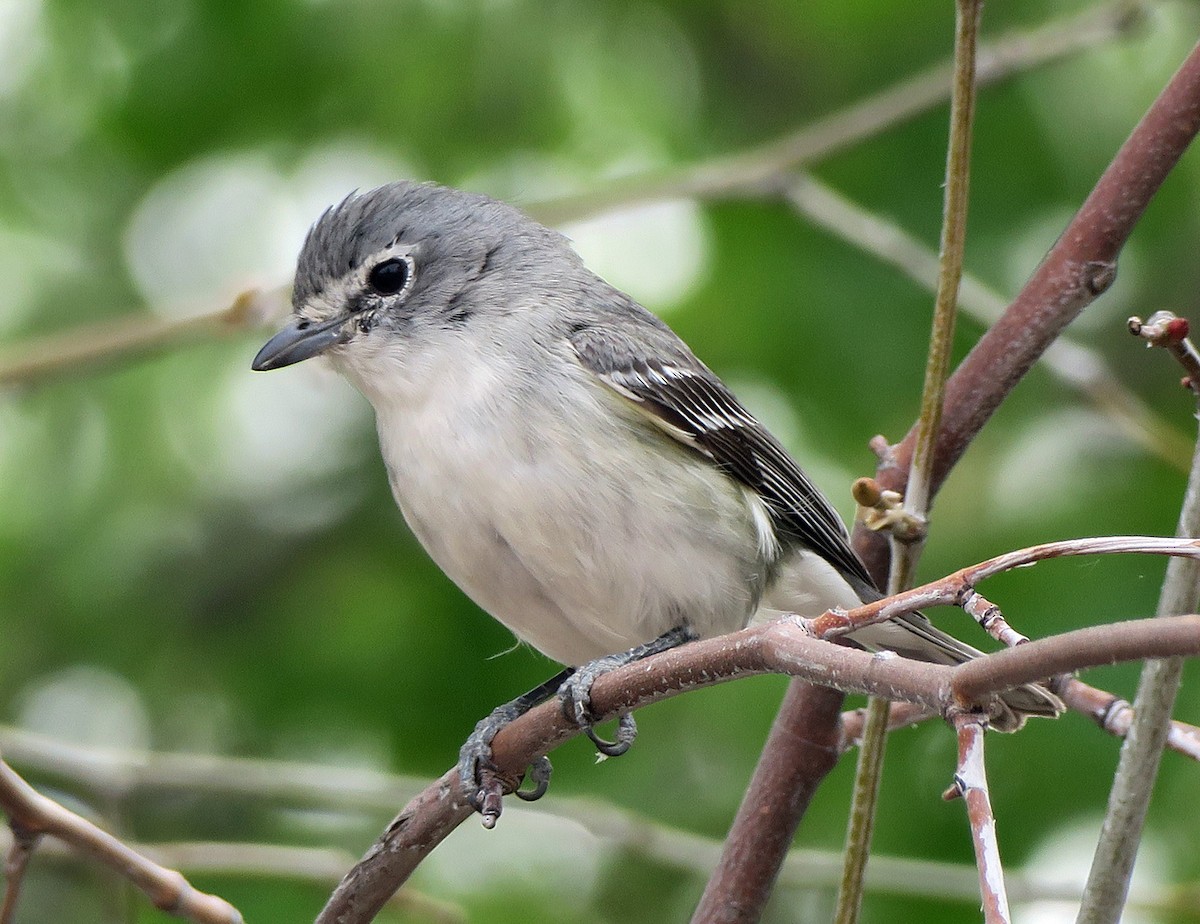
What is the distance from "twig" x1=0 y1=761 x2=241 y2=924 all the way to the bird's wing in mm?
1662

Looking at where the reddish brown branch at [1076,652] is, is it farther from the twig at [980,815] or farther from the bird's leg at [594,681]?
the bird's leg at [594,681]

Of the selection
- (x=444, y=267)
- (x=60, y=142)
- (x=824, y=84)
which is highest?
(x=824, y=84)

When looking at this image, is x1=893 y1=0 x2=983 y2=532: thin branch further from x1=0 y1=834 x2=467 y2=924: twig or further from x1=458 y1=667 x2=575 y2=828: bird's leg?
x1=0 y1=834 x2=467 y2=924: twig

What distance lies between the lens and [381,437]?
12.4ft

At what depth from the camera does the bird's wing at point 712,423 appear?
12.1 ft

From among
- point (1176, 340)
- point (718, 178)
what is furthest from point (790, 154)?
point (1176, 340)

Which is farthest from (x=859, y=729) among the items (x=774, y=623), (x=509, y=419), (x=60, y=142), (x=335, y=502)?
(x=60, y=142)

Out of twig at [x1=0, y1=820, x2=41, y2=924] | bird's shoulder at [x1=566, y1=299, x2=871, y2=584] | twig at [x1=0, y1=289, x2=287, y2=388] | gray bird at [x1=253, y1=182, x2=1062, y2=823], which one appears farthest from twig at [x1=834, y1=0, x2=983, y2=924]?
twig at [x1=0, y1=289, x2=287, y2=388]

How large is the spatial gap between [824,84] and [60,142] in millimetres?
3143

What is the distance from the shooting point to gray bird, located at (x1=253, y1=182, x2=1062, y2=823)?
344cm

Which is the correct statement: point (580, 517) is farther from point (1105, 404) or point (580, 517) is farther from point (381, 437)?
point (1105, 404)

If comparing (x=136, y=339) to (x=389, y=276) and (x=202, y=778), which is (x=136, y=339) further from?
(x=202, y=778)

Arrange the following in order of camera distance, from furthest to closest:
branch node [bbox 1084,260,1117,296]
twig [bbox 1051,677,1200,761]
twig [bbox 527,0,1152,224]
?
1. twig [bbox 527,0,1152,224]
2. branch node [bbox 1084,260,1117,296]
3. twig [bbox 1051,677,1200,761]

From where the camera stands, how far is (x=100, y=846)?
230cm
